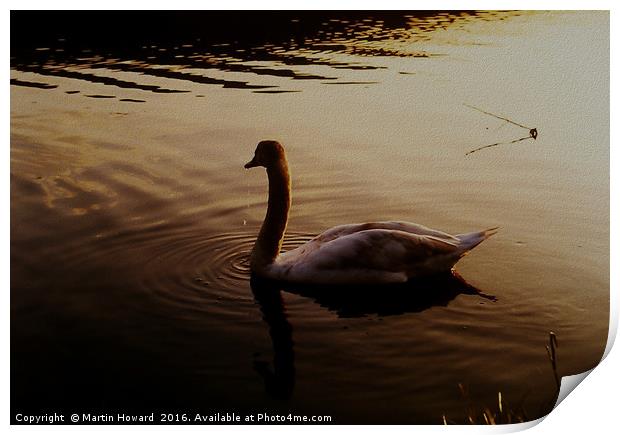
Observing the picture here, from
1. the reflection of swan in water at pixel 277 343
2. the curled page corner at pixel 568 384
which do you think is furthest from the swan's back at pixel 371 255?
the curled page corner at pixel 568 384

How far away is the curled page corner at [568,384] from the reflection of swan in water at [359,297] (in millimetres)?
495

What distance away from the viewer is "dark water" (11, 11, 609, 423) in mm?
3711

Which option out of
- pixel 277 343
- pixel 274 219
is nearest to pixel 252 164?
pixel 274 219

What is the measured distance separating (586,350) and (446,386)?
543 mm

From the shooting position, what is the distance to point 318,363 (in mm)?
3740

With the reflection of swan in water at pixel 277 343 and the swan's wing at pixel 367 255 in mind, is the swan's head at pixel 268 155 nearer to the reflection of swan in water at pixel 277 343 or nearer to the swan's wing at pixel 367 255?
the swan's wing at pixel 367 255

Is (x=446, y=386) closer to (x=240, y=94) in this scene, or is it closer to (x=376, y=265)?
(x=376, y=265)

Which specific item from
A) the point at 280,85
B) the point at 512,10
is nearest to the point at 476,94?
the point at 512,10

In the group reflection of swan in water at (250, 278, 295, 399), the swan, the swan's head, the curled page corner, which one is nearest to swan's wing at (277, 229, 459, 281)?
the swan

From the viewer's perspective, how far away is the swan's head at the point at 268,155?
4.40 m

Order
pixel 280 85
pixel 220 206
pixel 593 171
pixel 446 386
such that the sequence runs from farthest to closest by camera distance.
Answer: pixel 220 206
pixel 280 85
pixel 593 171
pixel 446 386

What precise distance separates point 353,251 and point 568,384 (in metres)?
0.99

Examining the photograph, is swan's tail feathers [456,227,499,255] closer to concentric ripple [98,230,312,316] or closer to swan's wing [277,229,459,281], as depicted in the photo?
swan's wing [277,229,459,281]

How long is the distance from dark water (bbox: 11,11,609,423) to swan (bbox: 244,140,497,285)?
0.07 m
